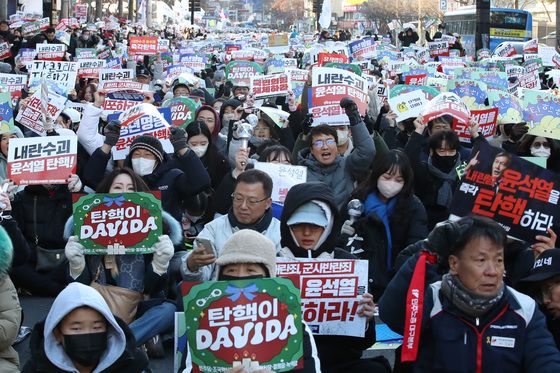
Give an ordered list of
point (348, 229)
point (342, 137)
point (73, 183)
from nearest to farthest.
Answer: point (348, 229), point (73, 183), point (342, 137)

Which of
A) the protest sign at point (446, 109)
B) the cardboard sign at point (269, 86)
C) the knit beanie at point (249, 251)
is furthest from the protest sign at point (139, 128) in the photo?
the knit beanie at point (249, 251)

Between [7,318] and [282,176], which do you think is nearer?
[7,318]

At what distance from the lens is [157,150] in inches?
332

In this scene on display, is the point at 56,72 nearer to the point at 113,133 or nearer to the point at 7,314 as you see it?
the point at 113,133

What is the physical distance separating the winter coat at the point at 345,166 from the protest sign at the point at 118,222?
219cm

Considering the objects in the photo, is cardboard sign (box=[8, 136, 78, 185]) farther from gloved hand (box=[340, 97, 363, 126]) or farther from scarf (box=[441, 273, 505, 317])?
scarf (box=[441, 273, 505, 317])

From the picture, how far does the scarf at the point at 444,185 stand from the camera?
8883 mm

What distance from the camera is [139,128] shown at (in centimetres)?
956

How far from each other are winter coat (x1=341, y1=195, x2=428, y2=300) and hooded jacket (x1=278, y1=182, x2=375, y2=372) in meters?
1.33

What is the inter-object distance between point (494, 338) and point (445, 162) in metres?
4.70

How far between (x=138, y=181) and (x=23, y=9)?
166 ft

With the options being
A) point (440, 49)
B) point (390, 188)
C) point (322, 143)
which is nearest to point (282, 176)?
point (322, 143)

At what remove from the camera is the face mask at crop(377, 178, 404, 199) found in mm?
7324

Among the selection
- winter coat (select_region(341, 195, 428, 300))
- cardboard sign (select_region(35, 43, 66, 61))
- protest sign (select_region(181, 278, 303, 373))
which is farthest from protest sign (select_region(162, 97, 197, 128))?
cardboard sign (select_region(35, 43, 66, 61))
